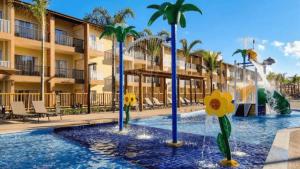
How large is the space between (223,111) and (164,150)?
2.74m

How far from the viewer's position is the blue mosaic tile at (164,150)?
667 centimetres

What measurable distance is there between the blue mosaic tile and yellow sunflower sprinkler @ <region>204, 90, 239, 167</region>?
0.50 meters

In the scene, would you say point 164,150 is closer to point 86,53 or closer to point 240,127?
point 240,127

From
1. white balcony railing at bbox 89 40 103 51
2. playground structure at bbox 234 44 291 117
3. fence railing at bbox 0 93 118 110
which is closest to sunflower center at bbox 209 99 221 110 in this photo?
playground structure at bbox 234 44 291 117

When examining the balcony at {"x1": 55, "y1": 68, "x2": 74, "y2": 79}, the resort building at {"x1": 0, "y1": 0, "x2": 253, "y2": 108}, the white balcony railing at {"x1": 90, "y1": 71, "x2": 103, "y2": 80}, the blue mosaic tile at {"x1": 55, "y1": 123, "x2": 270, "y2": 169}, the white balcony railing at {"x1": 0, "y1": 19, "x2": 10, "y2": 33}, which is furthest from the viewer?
the white balcony railing at {"x1": 90, "y1": 71, "x2": 103, "y2": 80}

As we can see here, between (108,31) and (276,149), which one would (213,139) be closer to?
(276,149)

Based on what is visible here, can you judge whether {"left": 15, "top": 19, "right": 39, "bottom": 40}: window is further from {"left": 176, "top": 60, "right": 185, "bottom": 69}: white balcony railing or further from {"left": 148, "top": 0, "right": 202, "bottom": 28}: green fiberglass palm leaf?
{"left": 176, "top": 60, "right": 185, "bottom": 69}: white balcony railing

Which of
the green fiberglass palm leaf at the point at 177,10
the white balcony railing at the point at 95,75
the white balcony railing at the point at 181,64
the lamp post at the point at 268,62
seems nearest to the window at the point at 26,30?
the white balcony railing at the point at 95,75

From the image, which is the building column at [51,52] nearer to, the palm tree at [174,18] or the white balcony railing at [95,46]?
the white balcony railing at [95,46]

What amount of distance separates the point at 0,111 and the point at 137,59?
22.7m

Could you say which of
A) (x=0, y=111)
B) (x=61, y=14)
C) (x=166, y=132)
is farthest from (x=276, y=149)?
(x=61, y=14)

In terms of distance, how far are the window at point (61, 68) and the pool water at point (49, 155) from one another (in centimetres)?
1781

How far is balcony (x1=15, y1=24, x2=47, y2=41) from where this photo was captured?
23.9 metres

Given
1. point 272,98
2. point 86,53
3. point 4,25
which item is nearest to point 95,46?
point 86,53
